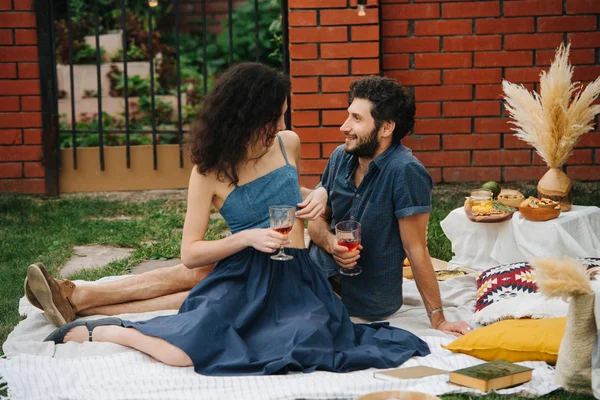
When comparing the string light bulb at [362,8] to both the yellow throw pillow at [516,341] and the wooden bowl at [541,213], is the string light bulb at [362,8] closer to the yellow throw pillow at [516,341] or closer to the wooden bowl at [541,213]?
the wooden bowl at [541,213]

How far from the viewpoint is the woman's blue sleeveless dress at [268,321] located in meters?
3.78

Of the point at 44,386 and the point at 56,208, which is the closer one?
the point at 44,386

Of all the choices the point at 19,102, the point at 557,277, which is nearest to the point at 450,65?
the point at 19,102

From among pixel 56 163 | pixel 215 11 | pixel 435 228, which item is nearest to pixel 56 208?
pixel 56 163

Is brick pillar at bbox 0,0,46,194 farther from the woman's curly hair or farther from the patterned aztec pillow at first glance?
the patterned aztec pillow

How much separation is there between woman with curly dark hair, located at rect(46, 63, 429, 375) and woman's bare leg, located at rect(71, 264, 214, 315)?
0.43 metres

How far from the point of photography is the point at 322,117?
704 centimetres

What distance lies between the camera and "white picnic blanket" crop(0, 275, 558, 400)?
3.58 m

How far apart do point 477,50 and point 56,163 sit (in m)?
3.49

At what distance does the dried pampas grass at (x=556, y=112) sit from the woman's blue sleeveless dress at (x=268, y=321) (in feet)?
5.72

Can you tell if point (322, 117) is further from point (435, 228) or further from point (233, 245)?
point (233, 245)

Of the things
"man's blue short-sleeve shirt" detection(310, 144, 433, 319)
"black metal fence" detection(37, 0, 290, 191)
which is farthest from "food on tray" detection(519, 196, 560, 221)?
"black metal fence" detection(37, 0, 290, 191)

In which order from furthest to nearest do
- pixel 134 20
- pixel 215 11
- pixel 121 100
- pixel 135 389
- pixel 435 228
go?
pixel 215 11, pixel 134 20, pixel 121 100, pixel 435 228, pixel 135 389

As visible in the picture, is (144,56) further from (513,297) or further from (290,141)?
(513,297)
